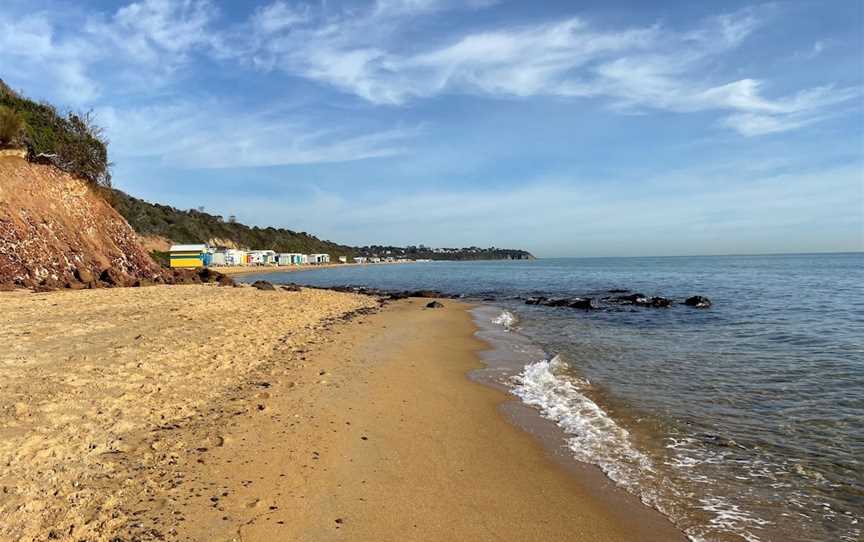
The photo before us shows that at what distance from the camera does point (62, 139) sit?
26578mm

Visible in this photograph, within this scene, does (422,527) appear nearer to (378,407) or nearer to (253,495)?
(253,495)

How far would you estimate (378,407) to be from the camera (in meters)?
7.83

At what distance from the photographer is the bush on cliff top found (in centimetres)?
2550

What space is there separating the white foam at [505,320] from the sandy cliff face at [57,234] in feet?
58.8

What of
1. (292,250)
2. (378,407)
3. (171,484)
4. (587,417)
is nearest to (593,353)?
(587,417)

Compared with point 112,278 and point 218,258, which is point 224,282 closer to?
point 112,278

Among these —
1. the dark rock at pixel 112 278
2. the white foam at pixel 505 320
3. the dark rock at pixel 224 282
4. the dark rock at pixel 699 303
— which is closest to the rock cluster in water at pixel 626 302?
the dark rock at pixel 699 303

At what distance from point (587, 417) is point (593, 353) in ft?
20.2

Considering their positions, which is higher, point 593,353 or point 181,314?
point 181,314

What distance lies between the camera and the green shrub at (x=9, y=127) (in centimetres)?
2169

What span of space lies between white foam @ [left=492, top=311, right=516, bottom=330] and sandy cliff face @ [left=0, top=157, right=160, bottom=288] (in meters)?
17.9

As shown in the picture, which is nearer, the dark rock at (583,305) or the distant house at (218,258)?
the dark rock at (583,305)

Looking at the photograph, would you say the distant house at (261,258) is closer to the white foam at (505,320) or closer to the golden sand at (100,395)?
the white foam at (505,320)

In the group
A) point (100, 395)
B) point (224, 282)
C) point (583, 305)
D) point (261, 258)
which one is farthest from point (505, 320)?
point (261, 258)
